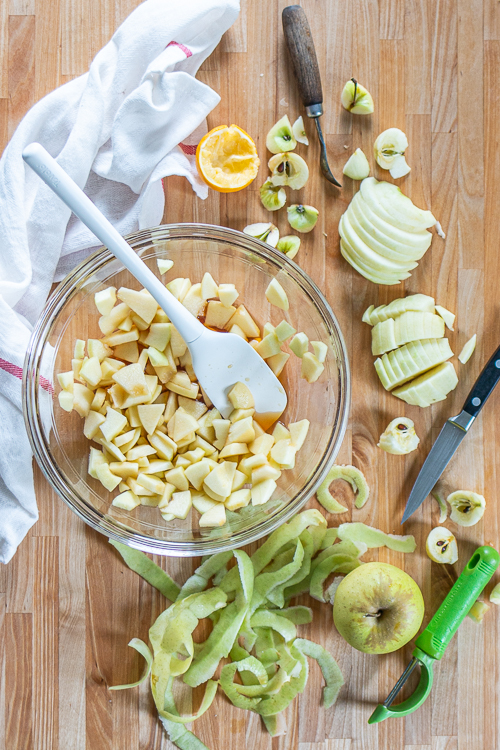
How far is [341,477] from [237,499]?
256mm

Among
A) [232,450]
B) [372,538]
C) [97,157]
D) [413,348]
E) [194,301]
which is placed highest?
[97,157]

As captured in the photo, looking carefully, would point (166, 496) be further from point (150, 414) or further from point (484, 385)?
point (484, 385)

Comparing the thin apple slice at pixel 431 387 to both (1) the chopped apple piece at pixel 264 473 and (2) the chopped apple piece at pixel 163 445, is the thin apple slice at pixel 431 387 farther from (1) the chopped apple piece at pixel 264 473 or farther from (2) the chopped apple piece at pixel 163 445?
(2) the chopped apple piece at pixel 163 445

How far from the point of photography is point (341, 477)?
4.20ft

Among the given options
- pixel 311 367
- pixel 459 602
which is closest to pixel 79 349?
pixel 311 367

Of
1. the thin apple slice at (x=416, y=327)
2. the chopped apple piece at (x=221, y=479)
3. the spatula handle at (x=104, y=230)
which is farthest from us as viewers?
the thin apple slice at (x=416, y=327)

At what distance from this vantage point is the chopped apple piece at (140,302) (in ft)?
3.74

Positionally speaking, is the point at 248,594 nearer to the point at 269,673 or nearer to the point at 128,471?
the point at 269,673

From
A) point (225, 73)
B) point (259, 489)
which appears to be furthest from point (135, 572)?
point (225, 73)

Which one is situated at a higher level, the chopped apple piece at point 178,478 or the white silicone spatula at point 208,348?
the white silicone spatula at point 208,348

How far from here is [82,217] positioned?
100cm

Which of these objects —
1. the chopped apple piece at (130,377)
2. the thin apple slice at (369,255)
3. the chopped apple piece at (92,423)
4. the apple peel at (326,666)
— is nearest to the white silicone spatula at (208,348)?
the chopped apple piece at (130,377)

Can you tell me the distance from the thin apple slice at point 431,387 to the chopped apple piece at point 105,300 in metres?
0.62

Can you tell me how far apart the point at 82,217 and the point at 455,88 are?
0.85m
